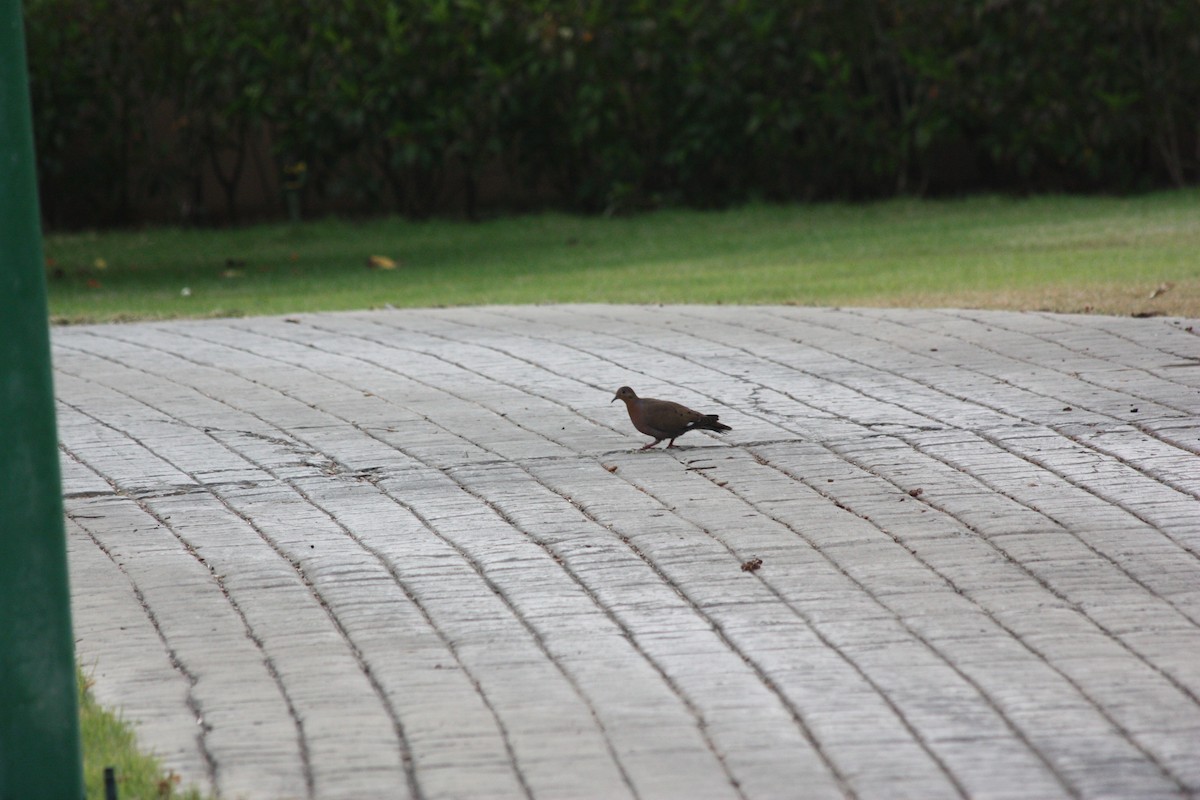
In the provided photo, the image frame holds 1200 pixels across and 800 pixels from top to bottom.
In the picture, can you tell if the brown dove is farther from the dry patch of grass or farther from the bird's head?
the dry patch of grass

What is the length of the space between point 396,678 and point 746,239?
9.86 meters

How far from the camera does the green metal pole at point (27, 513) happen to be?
3.14m

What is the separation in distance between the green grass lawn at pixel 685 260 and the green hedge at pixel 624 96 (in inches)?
25.5

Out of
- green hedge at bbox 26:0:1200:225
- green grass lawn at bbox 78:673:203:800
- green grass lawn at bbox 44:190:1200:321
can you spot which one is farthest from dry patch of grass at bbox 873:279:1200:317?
green grass lawn at bbox 78:673:203:800

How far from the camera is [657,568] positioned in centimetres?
482

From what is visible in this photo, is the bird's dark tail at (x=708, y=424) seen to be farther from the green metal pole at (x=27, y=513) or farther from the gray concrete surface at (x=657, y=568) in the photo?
the green metal pole at (x=27, y=513)

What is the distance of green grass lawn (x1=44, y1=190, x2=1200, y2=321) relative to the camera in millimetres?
9805

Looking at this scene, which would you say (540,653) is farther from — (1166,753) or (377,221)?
(377,221)

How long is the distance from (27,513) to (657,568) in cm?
215

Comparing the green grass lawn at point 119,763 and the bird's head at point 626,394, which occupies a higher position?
the bird's head at point 626,394

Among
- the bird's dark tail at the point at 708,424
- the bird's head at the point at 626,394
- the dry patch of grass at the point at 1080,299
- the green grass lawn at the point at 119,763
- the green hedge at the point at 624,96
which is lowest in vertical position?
the green grass lawn at the point at 119,763

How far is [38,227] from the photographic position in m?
3.20

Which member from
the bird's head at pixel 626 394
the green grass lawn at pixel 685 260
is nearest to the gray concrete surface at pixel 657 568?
the bird's head at pixel 626 394

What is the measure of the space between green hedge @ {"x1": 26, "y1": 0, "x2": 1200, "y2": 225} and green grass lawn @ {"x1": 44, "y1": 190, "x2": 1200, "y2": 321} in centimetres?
65
